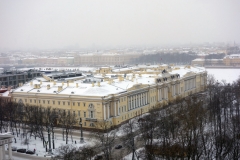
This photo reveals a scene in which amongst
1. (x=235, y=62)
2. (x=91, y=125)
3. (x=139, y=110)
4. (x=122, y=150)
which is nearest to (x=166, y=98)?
(x=139, y=110)

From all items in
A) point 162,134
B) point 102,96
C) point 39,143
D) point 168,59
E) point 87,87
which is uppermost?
point 87,87

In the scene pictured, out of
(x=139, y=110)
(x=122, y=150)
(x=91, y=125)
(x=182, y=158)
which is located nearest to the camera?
(x=182, y=158)

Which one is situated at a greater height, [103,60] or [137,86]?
[137,86]

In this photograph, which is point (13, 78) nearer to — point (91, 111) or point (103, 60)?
point (91, 111)

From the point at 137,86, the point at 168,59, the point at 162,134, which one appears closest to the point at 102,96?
the point at 137,86

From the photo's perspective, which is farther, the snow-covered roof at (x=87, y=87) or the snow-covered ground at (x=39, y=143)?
the snow-covered roof at (x=87, y=87)

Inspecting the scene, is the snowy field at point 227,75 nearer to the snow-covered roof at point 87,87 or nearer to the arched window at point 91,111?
the snow-covered roof at point 87,87

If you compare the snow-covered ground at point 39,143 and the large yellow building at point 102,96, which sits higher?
the large yellow building at point 102,96

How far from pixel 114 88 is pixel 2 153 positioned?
16153mm

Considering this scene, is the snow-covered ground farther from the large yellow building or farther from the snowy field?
the snowy field

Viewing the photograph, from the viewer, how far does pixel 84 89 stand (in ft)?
120

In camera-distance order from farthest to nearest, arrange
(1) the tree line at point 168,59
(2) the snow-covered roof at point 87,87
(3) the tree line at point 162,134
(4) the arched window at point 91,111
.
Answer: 1. (1) the tree line at point 168,59
2. (2) the snow-covered roof at point 87,87
3. (4) the arched window at point 91,111
4. (3) the tree line at point 162,134

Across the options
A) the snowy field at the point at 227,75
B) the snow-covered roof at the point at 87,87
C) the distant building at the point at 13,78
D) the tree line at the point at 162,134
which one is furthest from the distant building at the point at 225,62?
the snow-covered roof at the point at 87,87

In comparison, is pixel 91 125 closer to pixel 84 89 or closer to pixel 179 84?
pixel 84 89
